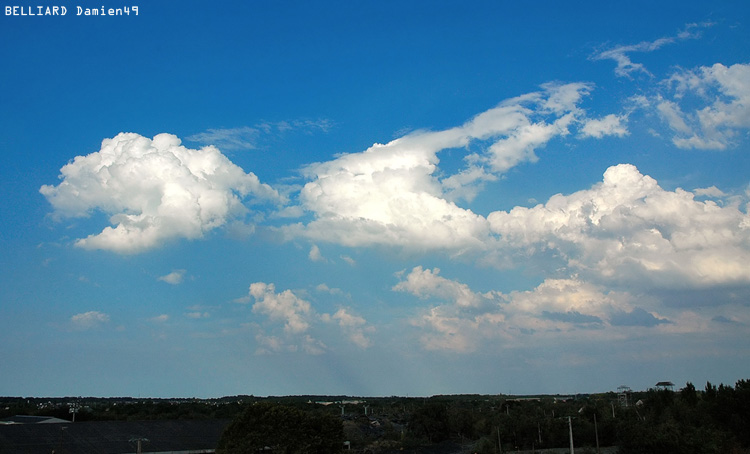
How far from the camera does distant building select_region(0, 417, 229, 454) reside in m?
62.1

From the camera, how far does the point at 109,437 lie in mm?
68125

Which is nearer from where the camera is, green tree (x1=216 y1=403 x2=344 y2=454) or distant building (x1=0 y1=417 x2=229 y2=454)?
green tree (x1=216 y1=403 x2=344 y2=454)

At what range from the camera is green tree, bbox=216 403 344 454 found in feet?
167

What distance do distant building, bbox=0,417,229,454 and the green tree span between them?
11.7m

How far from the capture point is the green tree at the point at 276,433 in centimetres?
5081

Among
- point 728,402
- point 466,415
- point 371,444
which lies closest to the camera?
point 728,402

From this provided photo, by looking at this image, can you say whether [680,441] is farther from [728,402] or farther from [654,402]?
[654,402]

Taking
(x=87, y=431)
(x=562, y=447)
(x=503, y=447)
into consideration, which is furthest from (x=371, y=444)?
(x=87, y=431)

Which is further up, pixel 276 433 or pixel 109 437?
pixel 276 433

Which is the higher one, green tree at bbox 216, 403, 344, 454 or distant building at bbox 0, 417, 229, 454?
green tree at bbox 216, 403, 344, 454

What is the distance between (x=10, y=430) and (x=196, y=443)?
19587mm

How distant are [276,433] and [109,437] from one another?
27.0 m

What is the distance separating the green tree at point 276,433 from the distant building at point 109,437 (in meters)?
11.7

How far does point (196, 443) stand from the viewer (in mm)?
69125
